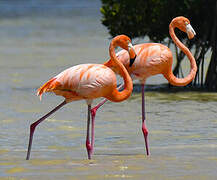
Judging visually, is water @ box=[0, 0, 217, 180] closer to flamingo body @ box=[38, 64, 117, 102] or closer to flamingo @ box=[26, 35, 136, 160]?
flamingo @ box=[26, 35, 136, 160]

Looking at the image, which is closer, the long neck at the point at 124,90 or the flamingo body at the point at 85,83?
the flamingo body at the point at 85,83

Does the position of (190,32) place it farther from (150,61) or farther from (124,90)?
(124,90)

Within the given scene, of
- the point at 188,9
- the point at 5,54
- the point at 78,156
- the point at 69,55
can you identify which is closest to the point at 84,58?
the point at 69,55

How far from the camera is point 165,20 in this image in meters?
14.6

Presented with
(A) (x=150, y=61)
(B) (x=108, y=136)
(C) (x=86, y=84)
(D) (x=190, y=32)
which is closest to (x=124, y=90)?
(C) (x=86, y=84)

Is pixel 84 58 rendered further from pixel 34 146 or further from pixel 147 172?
pixel 147 172

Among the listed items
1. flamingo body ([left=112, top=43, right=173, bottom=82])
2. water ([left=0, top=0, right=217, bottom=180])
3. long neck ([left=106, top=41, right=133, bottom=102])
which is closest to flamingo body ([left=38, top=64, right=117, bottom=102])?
long neck ([left=106, top=41, right=133, bottom=102])

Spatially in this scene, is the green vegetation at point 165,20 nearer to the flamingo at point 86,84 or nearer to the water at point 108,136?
the water at point 108,136

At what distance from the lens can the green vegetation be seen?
47.1 ft

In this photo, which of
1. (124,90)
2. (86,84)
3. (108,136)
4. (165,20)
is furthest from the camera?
(165,20)

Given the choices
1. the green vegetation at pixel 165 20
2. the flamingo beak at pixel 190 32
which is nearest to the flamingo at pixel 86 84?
the flamingo beak at pixel 190 32

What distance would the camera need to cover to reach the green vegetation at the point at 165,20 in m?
14.4

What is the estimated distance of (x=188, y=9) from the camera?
14.3m

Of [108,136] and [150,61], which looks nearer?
[150,61]
